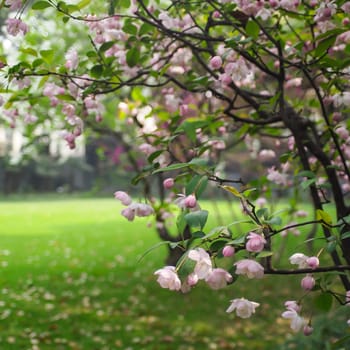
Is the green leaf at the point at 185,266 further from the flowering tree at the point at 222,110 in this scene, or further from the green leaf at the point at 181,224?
the green leaf at the point at 181,224

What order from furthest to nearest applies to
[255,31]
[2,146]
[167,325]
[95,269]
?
[2,146] → [95,269] → [167,325] → [255,31]

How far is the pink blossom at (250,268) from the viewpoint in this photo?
3.34ft

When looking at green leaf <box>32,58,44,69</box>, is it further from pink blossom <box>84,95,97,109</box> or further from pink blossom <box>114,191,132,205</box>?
pink blossom <box>114,191,132,205</box>

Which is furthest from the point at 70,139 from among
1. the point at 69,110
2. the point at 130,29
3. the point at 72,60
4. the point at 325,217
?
the point at 325,217

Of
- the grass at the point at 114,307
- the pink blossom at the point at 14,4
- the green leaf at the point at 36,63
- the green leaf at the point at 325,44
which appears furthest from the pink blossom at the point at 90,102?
the grass at the point at 114,307

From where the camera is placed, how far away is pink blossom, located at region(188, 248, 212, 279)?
3.17 feet

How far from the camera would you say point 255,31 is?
1.47 metres

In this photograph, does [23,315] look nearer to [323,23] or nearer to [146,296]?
[146,296]

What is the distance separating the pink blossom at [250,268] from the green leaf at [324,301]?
0.30 m

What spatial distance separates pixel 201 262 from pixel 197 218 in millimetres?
89

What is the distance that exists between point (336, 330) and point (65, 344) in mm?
2142

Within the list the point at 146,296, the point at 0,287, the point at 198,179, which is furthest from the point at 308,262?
the point at 0,287

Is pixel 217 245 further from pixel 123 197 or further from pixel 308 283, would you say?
pixel 123 197

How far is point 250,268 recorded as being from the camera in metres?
1.02
